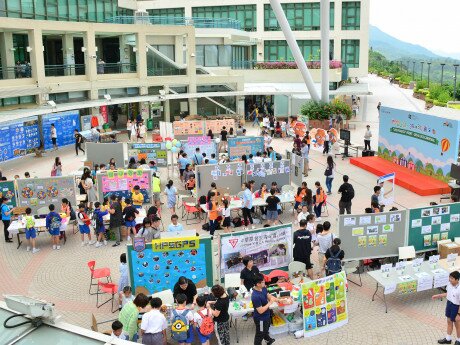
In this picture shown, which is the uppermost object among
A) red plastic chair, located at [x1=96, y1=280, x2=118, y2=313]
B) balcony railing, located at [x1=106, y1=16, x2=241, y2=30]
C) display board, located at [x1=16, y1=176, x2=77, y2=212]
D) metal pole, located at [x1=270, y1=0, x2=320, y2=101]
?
balcony railing, located at [x1=106, y1=16, x2=241, y2=30]

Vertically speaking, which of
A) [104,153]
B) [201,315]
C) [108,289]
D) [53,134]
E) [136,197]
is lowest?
[108,289]

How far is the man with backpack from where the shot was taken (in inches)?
510

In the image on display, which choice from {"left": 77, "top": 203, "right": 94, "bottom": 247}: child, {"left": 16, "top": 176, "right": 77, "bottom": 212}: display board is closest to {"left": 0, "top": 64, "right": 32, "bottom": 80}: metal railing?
{"left": 16, "top": 176, "right": 77, "bottom": 212}: display board

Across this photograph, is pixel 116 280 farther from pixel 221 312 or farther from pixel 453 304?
pixel 453 304

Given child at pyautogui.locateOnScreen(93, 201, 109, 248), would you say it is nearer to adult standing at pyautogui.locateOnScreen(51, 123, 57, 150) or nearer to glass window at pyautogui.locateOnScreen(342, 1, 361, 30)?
adult standing at pyautogui.locateOnScreen(51, 123, 57, 150)

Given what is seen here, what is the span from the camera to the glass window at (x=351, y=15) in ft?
195

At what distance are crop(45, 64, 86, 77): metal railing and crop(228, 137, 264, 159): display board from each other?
15152mm

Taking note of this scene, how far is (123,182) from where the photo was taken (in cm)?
2034

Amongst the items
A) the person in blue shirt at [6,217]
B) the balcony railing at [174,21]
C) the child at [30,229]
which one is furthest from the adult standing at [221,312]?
the balcony railing at [174,21]

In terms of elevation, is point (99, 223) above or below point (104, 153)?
below

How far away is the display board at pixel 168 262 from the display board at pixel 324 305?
2.70 metres

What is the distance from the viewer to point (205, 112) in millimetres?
46625

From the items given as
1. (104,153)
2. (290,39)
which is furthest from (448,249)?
(290,39)

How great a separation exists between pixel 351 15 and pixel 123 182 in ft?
154
